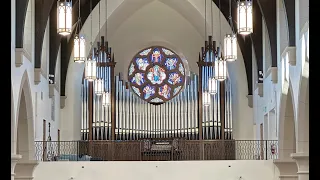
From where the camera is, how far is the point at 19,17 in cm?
2002

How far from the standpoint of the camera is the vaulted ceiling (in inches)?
795

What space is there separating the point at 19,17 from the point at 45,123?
7276 millimetres

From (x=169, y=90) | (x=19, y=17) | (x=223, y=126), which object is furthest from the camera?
(x=169, y=90)

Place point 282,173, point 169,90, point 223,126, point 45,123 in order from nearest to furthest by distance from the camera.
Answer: point 282,173, point 45,123, point 223,126, point 169,90

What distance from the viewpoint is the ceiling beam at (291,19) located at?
66.1 ft

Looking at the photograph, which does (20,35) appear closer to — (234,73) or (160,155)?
(160,155)

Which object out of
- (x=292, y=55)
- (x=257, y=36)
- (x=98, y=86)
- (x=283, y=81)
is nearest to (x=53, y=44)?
(x=98, y=86)

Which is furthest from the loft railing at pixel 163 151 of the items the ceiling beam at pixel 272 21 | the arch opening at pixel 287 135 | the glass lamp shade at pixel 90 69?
the glass lamp shade at pixel 90 69

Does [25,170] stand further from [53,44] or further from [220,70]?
[220,70]

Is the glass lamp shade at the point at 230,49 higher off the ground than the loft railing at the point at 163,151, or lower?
higher

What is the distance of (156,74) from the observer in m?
33.3

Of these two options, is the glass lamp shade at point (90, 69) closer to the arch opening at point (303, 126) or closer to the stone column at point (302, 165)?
the arch opening at point (303, 126)

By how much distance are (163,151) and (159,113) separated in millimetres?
3914
